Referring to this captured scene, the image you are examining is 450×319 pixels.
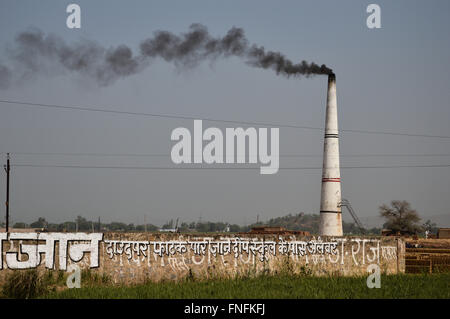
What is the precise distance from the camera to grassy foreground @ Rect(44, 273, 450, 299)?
20.3 metres

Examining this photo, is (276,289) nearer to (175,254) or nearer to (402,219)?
(175,254)

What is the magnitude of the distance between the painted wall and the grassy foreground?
84cm

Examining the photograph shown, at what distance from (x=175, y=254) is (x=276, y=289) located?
15.2ft

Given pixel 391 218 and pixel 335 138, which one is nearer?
pixel 335 138

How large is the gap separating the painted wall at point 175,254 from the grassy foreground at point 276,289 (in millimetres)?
837

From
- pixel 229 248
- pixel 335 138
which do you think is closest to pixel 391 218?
pixel 335 138

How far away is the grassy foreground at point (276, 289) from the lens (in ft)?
66.7

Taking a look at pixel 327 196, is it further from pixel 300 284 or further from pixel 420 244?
pixel 420 244

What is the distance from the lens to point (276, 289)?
21.7 metres

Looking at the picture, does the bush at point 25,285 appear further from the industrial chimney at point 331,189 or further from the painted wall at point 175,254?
the industrial chimney at point 331,189

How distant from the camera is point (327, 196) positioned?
136 feet

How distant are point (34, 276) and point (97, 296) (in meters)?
3.55

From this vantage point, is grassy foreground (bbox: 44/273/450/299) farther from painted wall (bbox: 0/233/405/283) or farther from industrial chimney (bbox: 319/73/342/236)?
industrial chimney (bbox: 319/73/342/236)
